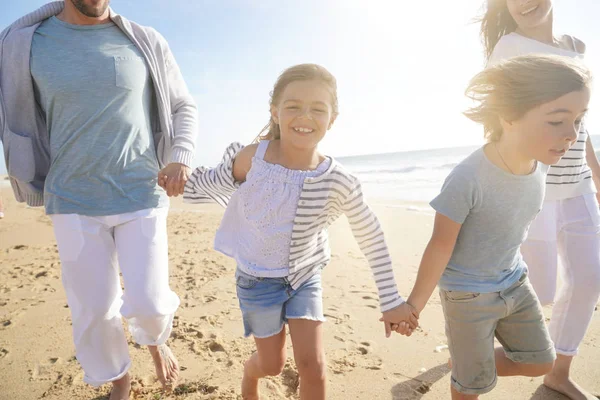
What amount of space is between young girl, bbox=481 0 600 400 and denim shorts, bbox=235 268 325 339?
1338mm

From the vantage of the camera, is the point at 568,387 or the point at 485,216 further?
the point at 568,387

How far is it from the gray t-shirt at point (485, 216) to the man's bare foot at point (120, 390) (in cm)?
193

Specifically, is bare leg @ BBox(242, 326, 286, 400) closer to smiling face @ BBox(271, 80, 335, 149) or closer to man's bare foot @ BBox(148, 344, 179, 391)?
man's bare foot @ BBox(148, 344, 179, 391)

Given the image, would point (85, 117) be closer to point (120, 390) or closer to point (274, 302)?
point (274, 302)

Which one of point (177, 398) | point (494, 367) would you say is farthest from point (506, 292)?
point (177, 398)

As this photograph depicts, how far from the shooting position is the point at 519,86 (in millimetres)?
2082

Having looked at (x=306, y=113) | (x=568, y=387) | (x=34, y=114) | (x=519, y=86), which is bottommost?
(x=568, y=387)

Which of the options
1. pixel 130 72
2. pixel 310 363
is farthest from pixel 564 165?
pixel 130 72

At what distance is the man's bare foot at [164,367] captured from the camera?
2762mm

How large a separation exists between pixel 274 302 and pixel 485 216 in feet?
3.74

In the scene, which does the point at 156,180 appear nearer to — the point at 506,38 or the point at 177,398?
the point at 177,398

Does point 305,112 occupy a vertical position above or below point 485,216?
above

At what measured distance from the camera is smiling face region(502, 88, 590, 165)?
78.4 inches

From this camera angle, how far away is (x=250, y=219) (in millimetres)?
2406
